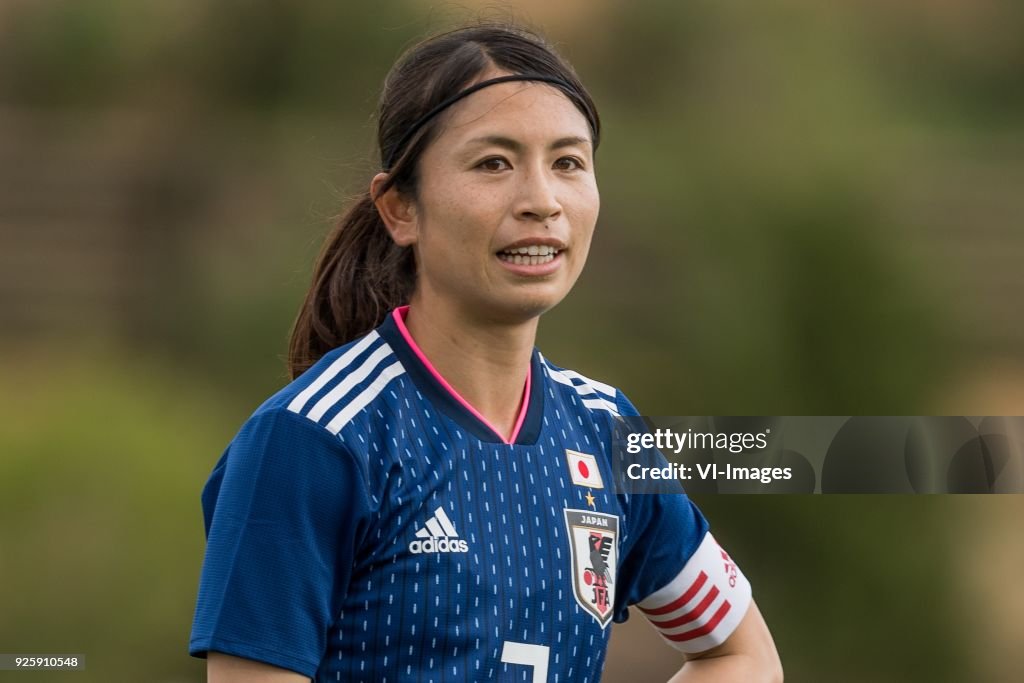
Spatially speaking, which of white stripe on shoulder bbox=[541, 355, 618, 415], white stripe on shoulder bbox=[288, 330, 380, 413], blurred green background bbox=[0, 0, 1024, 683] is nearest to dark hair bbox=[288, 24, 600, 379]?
white stripe on shoulder bbox=[288, 330, 380, 413]

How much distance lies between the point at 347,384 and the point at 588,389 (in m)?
0.39

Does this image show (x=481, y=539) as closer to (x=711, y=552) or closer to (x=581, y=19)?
(x=711, y=552)

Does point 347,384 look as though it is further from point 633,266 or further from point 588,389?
point 633,266

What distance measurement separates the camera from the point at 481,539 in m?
1.54

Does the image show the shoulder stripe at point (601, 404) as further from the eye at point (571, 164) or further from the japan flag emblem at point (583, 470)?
the eye at point (571, 164)

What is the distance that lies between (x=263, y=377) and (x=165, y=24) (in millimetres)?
2284

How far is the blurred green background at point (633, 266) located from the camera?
582 centimetres

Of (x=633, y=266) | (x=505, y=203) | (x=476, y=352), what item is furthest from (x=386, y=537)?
(x=633, y=266)

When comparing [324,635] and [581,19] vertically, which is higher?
[581,19]

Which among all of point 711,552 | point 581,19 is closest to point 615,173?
point 581,19

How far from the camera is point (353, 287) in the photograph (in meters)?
1.78

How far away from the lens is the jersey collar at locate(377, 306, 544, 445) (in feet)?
5.30

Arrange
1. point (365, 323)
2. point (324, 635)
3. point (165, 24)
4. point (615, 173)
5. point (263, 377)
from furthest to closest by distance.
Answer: point (165, 24)
point (615, 173)
point (263, 377)
point (365, 323)
point (324, 635)

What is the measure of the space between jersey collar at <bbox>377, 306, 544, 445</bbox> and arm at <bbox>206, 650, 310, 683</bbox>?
347 mm
